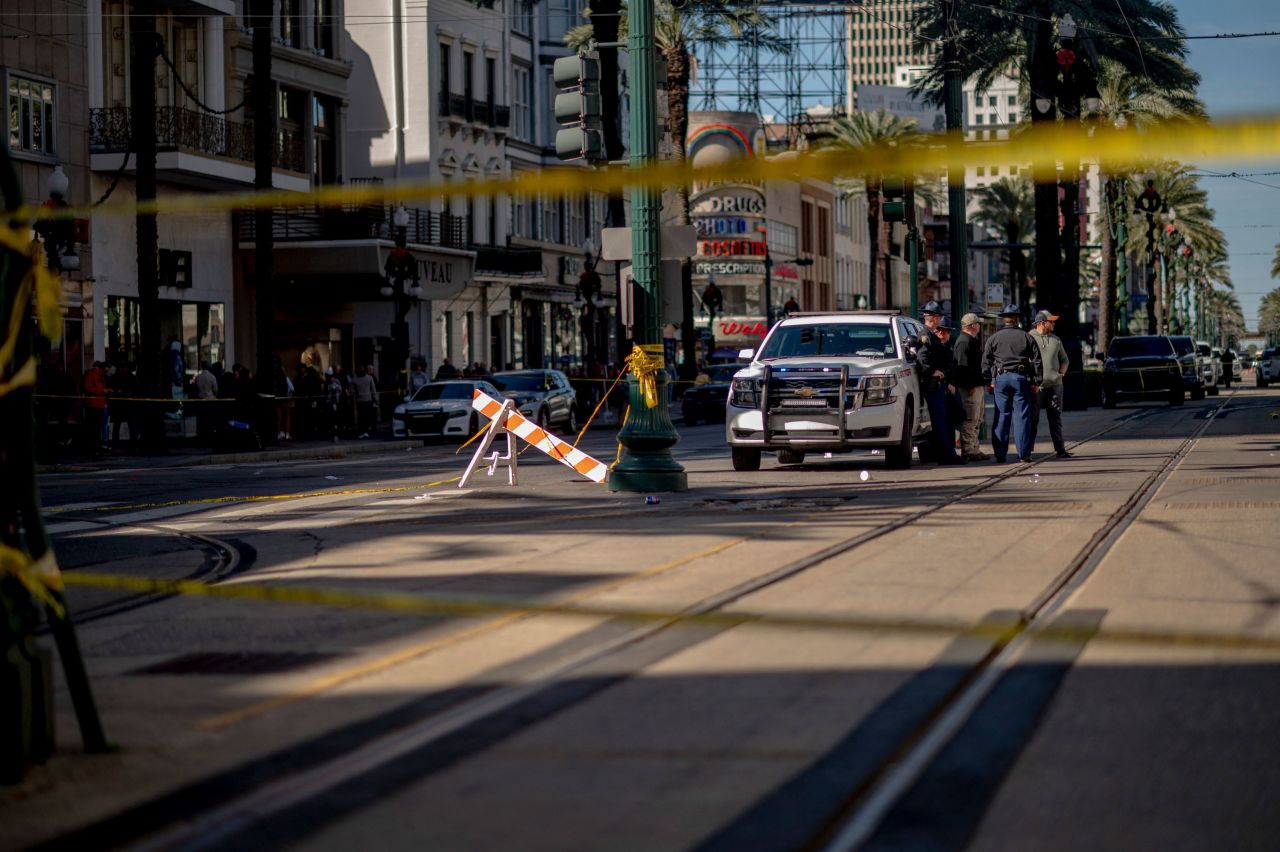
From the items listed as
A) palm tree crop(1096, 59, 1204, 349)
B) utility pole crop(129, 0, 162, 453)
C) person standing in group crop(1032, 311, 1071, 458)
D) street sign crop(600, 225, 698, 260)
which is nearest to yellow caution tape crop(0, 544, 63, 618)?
street sign crop(600, 225, 698, 260)

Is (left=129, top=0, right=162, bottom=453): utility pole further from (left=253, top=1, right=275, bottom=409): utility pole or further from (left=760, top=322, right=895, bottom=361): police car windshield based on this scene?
(left=760, top=322, right=895, bottom=361): police car windshield

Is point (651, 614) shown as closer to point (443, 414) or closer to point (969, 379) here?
point (969, 379)

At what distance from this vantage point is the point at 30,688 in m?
6.40

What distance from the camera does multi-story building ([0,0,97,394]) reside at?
121 ft

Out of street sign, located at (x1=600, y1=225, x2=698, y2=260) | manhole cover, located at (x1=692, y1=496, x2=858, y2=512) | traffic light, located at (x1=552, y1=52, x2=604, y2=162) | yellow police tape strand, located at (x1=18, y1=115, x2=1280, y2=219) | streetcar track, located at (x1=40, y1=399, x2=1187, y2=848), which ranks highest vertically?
traffic light, located at (x1=552, y1=52, x2=604, y2=162)

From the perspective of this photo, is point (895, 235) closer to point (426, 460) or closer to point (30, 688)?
point (426, 460)

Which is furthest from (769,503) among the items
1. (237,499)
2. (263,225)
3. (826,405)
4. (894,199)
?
(263,225)

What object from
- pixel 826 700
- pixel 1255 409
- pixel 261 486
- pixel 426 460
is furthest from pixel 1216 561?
pixel 1255 409

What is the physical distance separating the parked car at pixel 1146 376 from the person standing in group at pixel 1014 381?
25.4 meters

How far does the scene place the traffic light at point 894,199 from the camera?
32031mm

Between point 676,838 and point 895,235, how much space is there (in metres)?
94.7

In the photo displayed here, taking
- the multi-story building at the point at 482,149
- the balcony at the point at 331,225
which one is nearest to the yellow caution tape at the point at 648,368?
the balcony at the point at 331,225

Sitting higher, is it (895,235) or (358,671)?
(895,235)

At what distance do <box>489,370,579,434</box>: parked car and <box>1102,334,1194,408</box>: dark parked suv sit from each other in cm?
1397
